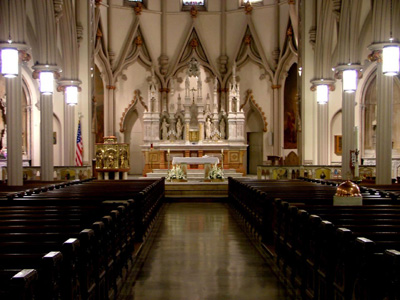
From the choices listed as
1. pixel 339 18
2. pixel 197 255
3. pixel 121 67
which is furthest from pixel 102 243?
pixel 121 67

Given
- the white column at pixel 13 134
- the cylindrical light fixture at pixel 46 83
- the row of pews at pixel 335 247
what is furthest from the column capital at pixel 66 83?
the row of pews at pixel 335 247

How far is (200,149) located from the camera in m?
21.8

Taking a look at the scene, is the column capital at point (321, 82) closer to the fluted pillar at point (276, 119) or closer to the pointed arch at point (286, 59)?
the pointed arch at point (286, 59)

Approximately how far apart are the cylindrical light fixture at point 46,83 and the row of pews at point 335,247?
8.53m

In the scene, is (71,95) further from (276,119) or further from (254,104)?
(276,119)

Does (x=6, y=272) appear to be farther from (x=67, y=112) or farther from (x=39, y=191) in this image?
(x=67, y=112)

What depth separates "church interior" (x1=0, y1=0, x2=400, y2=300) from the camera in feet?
13.5

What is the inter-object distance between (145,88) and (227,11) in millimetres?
6061

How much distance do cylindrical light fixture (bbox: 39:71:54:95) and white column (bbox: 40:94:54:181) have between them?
0.43 m

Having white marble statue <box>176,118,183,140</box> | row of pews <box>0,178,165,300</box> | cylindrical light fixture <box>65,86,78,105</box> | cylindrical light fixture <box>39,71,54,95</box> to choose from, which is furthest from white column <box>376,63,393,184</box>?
white marble statue <box>176,118,183,140</box>

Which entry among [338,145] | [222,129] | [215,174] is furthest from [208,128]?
Answer: [338,145]

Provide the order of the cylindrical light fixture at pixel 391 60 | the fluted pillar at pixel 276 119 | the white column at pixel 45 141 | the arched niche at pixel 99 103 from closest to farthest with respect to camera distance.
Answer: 1. the cylindrical light fixture at pixel 391 60
2. the white column at pixel 45 141
3. the arched niche at pixel 99 103
4. the fluted pillar at pixel 276 119

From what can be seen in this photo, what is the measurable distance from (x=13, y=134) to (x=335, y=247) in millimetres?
9194

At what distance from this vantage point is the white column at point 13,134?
10969 millimetres
